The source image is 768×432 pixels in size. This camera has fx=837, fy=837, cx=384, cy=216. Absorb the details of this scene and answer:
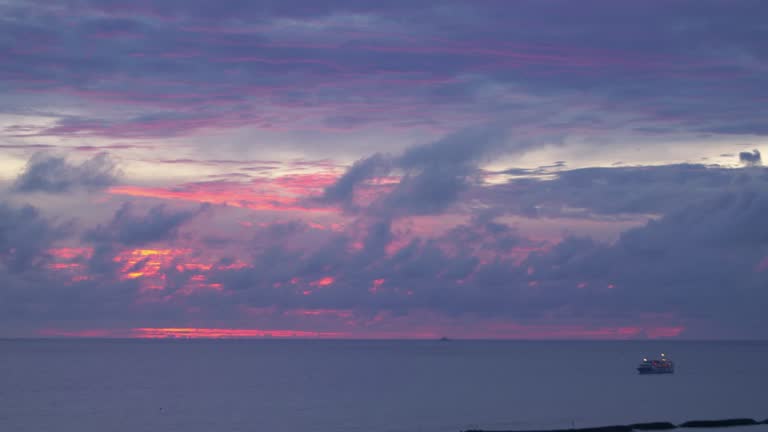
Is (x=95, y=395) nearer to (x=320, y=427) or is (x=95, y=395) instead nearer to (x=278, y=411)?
(x=278, y=411)

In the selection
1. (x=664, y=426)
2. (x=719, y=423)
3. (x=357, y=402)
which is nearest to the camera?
(x=664, y=426)

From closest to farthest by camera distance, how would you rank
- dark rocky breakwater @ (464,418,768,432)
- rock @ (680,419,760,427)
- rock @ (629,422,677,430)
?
dark rocky breakwater @ (464,418,768,432), rock @ (629,422,677,430), rock @ (680,419,760,427)

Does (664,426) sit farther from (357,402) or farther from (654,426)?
(357,402)

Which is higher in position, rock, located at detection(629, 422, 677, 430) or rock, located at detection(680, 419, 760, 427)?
rock, located at detection(629, 422, 677, 430)

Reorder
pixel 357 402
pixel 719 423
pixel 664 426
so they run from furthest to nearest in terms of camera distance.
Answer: pixel 357 402 < pixel 719 423 < pixel 664 426

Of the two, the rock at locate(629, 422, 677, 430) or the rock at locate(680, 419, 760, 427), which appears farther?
the rock at locate(680, 419, 760, 427)

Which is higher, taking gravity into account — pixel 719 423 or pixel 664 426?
pixel 664 426

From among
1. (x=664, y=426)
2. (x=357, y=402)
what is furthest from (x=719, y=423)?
(x=357, y=402)

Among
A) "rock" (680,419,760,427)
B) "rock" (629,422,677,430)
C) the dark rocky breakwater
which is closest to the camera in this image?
the dark rocky breakwater

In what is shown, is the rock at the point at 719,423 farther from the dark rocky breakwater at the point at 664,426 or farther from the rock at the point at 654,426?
the rock at the point at 654,426

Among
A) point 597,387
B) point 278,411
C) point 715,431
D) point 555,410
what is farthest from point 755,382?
point 278,411

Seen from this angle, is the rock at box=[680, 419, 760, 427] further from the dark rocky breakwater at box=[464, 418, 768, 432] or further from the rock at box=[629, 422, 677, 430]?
the rock at box=[629, 422, 677, 430]

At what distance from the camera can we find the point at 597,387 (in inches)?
6344

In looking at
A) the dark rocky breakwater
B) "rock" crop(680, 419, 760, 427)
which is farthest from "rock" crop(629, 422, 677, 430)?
"rock" crop(680, 419, 760, 427)
